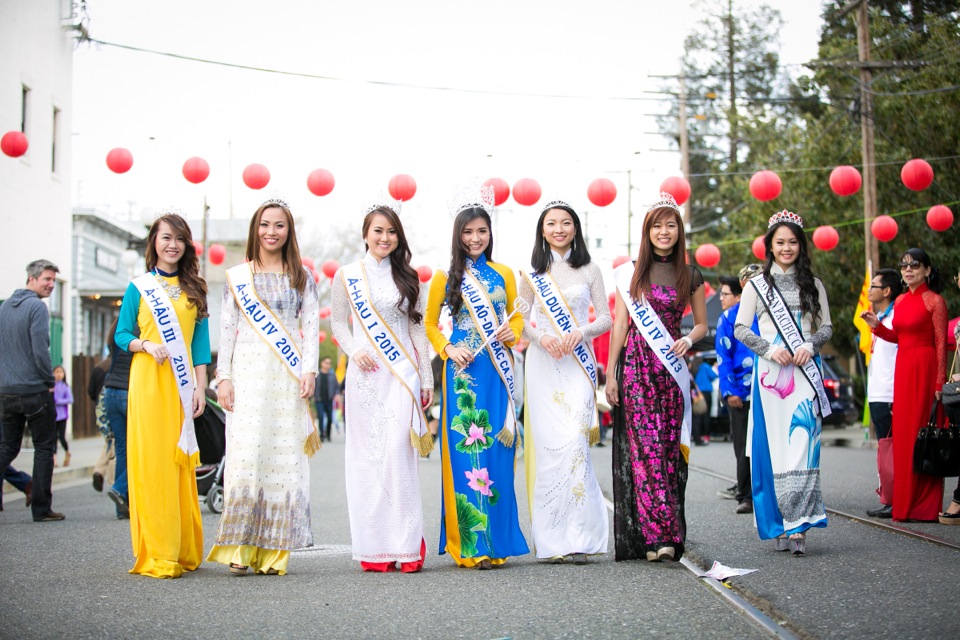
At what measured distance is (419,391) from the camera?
647 cm

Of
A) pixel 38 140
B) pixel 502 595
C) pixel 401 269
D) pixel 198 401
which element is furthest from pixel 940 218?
pixel 38 140

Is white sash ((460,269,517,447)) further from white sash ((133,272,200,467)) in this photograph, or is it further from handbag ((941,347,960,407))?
handbag ((941,347,960,407))

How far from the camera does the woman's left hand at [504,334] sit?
642 centimetres

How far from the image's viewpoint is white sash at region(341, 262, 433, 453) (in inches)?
252

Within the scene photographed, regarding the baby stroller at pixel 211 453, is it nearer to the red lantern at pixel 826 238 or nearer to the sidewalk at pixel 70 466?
the sidewalk at pixel 70 466

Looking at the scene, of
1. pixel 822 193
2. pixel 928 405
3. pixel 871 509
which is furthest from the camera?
pixel 822 193

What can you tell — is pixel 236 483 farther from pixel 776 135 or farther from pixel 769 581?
pixel 776 135

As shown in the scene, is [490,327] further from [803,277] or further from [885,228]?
[885,228]

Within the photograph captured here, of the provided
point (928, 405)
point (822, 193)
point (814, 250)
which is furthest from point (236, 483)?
point (814, 250)

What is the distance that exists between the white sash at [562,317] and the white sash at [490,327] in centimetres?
31

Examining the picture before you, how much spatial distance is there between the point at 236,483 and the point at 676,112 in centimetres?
4248

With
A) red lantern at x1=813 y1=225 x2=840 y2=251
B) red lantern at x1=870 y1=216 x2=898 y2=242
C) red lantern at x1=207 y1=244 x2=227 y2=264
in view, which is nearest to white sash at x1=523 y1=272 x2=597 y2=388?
red lantern at x1=870 y1=216 x2=898 y2=242

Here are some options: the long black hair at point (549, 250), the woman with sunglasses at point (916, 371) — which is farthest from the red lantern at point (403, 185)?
the long black hair at point (549, 250)

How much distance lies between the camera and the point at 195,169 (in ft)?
48.4
